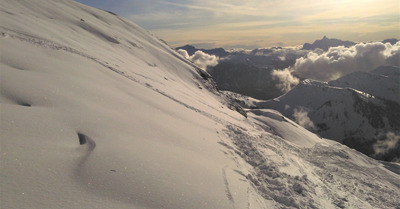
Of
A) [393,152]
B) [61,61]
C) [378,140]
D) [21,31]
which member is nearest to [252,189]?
[61,61]

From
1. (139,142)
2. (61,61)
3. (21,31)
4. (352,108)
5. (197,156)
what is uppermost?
(21,31)

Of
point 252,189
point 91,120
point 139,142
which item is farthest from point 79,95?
point 252,189

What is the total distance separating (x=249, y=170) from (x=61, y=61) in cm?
1182

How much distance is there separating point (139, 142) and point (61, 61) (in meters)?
8.78

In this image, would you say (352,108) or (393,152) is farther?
(352,108)

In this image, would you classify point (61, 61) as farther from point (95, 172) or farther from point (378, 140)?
point (378, 140)

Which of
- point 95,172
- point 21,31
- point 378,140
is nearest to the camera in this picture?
point 95,172

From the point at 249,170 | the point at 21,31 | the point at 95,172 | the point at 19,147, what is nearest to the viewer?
the point at 19,147

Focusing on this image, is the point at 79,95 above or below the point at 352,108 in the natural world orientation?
above

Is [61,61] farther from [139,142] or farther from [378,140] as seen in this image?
[378,140]

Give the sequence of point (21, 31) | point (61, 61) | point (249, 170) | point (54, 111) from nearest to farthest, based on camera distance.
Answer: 1. point (54, 111)
2. point (249, 170)
3. point (61, 61)
4. point (21, 31)

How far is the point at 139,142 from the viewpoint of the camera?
827 cm

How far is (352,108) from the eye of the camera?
198750mm

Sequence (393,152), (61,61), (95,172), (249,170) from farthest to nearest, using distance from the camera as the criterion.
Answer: (393,152), (61,61), (249,170), (95,172)
